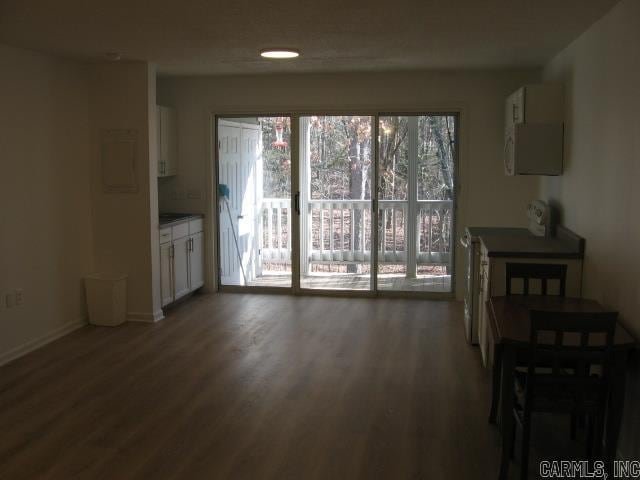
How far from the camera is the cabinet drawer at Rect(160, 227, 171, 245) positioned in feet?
20.3

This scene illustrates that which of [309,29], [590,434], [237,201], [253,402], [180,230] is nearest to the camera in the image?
[590,434]

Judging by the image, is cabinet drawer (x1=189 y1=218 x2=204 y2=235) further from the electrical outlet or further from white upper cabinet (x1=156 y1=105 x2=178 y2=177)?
white upper cabinet (x1=156 y1=105 x2=178 y2=177)

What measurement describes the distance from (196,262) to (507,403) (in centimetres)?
463

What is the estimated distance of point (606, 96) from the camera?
3.86 meters

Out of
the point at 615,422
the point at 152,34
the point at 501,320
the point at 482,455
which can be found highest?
the point at 152,34

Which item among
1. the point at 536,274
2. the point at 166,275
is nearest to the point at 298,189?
the point at 166,275

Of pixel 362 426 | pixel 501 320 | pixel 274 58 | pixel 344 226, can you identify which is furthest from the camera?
pixel 344 226

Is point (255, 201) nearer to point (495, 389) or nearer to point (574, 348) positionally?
point (495, 389)

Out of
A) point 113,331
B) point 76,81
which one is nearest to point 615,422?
point 113,331

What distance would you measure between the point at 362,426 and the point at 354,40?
2786 millimetres

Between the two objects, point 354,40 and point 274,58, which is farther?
point 274,58

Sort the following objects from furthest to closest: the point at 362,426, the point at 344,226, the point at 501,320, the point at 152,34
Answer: the point at 344,226, the point at 152,34, the point at 362,426, the point at 501,320

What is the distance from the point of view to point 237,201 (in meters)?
7.44

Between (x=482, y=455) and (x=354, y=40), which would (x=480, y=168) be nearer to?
(x=354, y=40)
